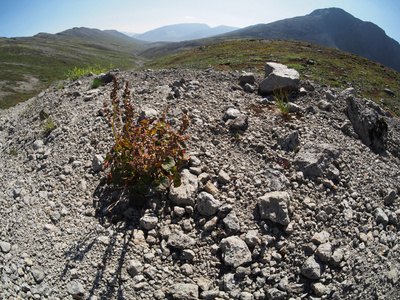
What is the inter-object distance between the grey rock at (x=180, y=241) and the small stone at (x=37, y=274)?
7.72 ft

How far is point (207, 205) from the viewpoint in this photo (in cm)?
497

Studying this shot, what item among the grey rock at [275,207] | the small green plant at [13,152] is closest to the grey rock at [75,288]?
the grey rock at [275,207]

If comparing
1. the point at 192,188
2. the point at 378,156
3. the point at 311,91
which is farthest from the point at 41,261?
the point at 311,91

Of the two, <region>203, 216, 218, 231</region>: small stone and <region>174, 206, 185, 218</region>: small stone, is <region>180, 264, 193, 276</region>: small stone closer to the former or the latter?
<region>203, 216, 218, 231</region>: small stone

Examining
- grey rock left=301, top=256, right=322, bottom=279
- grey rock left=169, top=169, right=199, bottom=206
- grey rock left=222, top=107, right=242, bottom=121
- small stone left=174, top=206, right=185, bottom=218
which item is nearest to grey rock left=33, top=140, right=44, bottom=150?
grey rock left=169, top=169, right=199, bottom=206

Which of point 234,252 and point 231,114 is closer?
point 234,252

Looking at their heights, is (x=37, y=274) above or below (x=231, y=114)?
below

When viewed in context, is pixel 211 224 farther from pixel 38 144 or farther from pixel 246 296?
pixel 38 144

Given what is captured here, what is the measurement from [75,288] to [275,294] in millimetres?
3538

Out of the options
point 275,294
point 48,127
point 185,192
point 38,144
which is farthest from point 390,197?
point 48,127

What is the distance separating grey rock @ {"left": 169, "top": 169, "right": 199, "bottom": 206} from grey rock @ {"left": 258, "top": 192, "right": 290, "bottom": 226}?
154cm

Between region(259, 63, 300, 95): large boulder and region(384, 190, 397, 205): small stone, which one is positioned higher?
region(259, 63, 300, 95): large boulder

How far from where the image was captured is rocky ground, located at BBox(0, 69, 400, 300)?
415 centimetres

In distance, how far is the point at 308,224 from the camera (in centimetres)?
509
